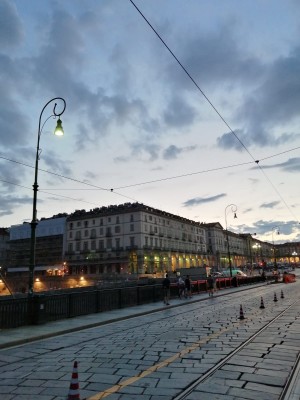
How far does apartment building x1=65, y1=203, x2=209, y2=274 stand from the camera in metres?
87.9

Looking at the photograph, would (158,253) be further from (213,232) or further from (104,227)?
(213,232)

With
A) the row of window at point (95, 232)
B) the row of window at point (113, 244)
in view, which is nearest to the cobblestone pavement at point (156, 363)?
the row of window at point (113, 244)

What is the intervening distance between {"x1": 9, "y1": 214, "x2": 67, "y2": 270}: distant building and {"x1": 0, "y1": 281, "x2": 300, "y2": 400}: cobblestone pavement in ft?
291

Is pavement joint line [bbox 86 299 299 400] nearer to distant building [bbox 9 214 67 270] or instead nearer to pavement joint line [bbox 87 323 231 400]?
pavement joint line [bbox 87 323 231 400]

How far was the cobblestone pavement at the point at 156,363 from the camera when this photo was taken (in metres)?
5.74

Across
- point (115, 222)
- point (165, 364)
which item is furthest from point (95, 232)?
point (165, 364)

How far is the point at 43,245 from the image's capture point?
330 feet

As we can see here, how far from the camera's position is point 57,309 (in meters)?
15.1

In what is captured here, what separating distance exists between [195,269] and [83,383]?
169 feet

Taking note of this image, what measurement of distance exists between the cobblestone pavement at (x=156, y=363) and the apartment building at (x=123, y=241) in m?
74.0

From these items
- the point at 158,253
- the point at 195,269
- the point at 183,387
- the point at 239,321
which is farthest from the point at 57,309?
the point at 158,253

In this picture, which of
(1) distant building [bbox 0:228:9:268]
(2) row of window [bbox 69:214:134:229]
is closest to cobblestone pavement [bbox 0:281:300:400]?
(2) row of window [bbox 69:214:134:229]

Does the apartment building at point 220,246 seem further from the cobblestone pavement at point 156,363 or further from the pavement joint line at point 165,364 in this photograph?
the cobblestone pavement at point 156,363

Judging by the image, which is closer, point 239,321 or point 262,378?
point 262,378
